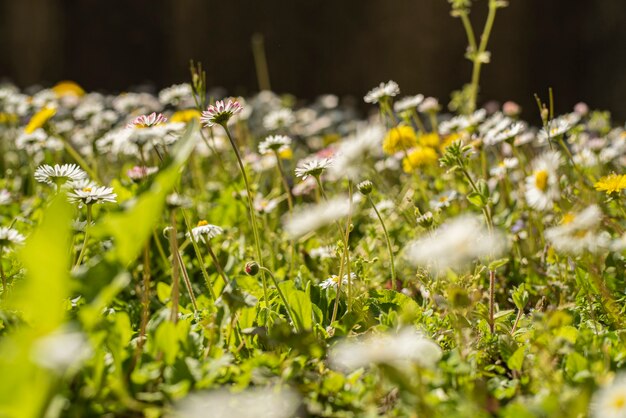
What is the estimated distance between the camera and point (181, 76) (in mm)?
6621

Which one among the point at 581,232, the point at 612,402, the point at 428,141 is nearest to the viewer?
the point at 612,402

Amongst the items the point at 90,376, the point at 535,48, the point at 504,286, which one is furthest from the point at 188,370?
the point at 535,48

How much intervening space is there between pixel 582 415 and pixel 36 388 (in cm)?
68

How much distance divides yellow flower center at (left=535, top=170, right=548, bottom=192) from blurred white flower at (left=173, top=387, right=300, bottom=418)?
583 mm

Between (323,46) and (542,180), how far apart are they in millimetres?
4894

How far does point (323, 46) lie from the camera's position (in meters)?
6.12

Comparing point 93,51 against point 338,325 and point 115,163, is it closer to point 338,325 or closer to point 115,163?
point 115,163

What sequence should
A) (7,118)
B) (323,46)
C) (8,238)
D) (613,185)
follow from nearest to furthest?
(8,238) → (613,185) → (7,118) → (323,46)

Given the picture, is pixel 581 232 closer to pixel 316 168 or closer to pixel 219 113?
pixel 316 168

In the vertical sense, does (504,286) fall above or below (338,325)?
below

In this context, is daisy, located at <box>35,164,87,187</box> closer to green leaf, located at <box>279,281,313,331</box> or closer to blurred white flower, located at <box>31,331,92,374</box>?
green leaf, located at <box>279,281,313,331</box>

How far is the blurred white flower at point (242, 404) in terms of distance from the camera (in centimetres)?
99

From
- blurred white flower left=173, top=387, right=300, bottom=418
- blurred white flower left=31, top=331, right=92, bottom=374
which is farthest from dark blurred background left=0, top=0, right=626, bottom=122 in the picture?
blurred white flower left=31, top=331, right=92, bottom=374

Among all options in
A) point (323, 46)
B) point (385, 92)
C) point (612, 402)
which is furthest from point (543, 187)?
Answer: point (323, 46)
